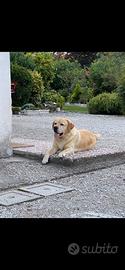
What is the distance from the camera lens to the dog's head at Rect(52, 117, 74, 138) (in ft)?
8.40

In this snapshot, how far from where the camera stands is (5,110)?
260 centimetres

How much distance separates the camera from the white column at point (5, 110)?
234 centimetres

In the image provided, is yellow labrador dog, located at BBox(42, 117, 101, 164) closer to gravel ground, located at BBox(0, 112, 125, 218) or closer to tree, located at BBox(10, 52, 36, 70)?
gravel ground, located at BBox(0, 112, 125, 218)

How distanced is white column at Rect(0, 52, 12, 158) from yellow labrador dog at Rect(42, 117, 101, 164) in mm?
263

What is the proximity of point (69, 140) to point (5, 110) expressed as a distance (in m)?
0.48

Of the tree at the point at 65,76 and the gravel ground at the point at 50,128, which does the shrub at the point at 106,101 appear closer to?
the gravel ground at the point at 50,128

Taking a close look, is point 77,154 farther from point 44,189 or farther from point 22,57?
point 22,57
